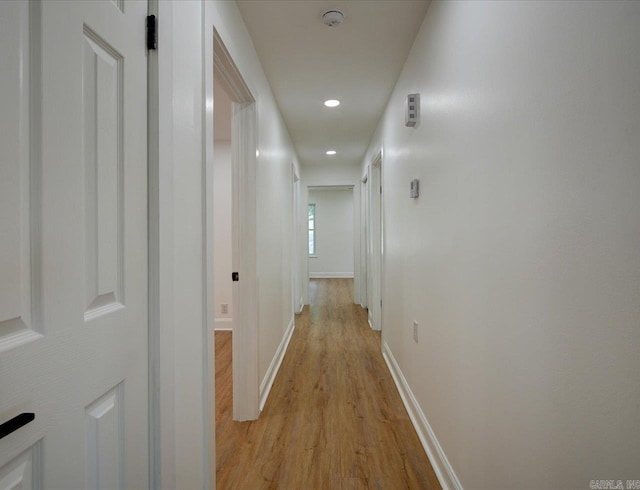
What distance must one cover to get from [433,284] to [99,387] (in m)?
1.56

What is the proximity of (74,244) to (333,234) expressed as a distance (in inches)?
373

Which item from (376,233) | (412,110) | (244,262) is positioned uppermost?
(412,110)

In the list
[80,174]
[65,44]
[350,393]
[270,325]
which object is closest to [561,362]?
[80,174]

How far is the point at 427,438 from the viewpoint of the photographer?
6.36 ft

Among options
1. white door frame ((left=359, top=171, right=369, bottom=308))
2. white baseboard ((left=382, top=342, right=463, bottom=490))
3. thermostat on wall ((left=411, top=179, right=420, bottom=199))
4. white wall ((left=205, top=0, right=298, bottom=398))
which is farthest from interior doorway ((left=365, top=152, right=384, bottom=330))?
thermostat on wall ((left=411, top=179, right=420, bottom=199))

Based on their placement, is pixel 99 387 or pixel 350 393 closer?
pixel 99 387

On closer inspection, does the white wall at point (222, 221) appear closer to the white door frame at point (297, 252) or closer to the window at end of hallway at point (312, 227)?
the white door frame at point (297, 252)

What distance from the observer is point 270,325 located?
2.87m

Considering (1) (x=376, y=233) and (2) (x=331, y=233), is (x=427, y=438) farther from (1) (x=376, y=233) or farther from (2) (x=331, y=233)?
(2) (x=331, y=233)

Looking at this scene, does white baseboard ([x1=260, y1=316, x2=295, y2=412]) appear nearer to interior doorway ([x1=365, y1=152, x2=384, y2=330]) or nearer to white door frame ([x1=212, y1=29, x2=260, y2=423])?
white door frame ([x1=212, y1=29, x2=260, y2=423])

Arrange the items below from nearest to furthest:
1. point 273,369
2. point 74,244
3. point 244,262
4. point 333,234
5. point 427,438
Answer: point 74,244, point 427,438, point 244,262, point 273,369, point 333,234

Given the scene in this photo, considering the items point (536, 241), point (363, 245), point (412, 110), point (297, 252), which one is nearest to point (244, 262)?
point (412, 110)

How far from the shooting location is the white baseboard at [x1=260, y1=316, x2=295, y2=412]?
2.51m

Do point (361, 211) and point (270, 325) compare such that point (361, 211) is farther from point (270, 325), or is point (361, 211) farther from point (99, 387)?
point (99, 387)
